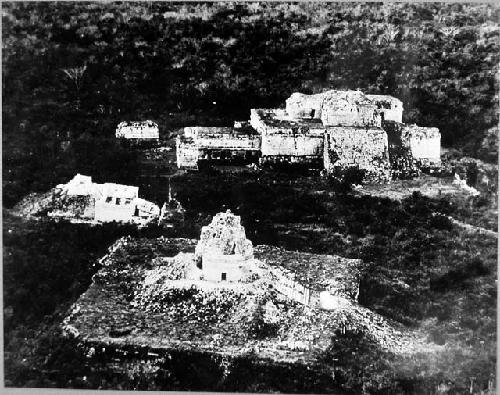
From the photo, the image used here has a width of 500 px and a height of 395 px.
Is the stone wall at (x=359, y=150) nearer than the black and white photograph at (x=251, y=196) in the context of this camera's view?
No

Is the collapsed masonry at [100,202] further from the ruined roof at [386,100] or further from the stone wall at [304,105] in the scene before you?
the ruined roof at [386,100]

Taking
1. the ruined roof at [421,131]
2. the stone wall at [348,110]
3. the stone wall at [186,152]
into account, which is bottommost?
the stone wall at [186,152]

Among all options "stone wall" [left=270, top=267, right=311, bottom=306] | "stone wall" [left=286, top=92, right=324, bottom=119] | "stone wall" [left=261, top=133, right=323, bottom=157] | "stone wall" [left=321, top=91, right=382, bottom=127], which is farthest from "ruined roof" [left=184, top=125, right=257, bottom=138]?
"stone wall" [left=270, top=267, right=311, bottom=306]

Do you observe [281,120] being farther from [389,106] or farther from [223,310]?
[223,310]

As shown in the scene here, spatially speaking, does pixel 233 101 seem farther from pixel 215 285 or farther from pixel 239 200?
pixel 215 285

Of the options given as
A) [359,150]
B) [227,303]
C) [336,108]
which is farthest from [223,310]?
[336,108]

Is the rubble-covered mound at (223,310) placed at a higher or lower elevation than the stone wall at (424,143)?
lower

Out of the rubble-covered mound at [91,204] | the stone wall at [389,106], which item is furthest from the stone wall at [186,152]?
the stone wall at [389,106]

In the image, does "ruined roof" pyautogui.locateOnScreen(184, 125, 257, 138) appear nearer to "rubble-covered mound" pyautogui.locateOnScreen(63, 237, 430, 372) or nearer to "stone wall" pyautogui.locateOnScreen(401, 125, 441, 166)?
Answer: "rubble-covered mound" pyautogui.locateOnScreen(63, 237, 430, 372)
